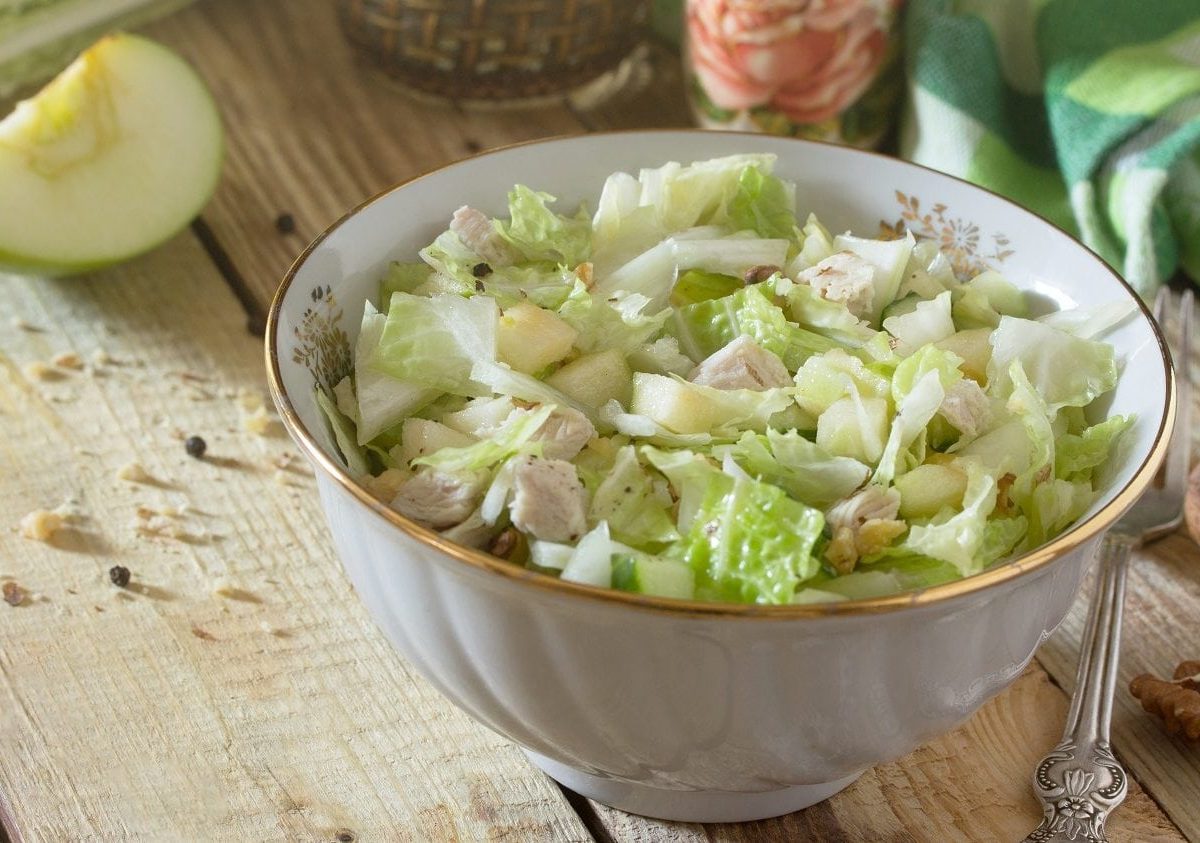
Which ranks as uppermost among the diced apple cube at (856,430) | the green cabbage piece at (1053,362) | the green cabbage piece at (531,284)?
the green cabbage piece at (531,284)

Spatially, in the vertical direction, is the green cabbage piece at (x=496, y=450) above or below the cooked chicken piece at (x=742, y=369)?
above

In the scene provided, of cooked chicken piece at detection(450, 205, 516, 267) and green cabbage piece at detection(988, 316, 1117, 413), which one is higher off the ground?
cooked chicken piece at detection(450, 205, 516, 267)

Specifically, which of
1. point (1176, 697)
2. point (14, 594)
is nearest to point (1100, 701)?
point (1176, 697)

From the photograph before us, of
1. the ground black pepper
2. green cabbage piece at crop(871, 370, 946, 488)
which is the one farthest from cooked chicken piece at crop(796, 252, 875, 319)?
the ground black pepper

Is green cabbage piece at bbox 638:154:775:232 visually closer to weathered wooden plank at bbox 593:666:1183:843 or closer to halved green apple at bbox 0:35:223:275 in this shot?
weathered wooden plank at bbox 593:666:1183:843

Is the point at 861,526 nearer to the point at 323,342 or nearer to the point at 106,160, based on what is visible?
the point at 323,342

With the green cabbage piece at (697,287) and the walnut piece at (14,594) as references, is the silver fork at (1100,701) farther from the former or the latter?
the walnut piece at (14,594)

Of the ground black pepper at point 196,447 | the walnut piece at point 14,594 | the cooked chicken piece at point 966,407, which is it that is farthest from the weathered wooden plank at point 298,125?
the cooked chicken piece at point 966,407
